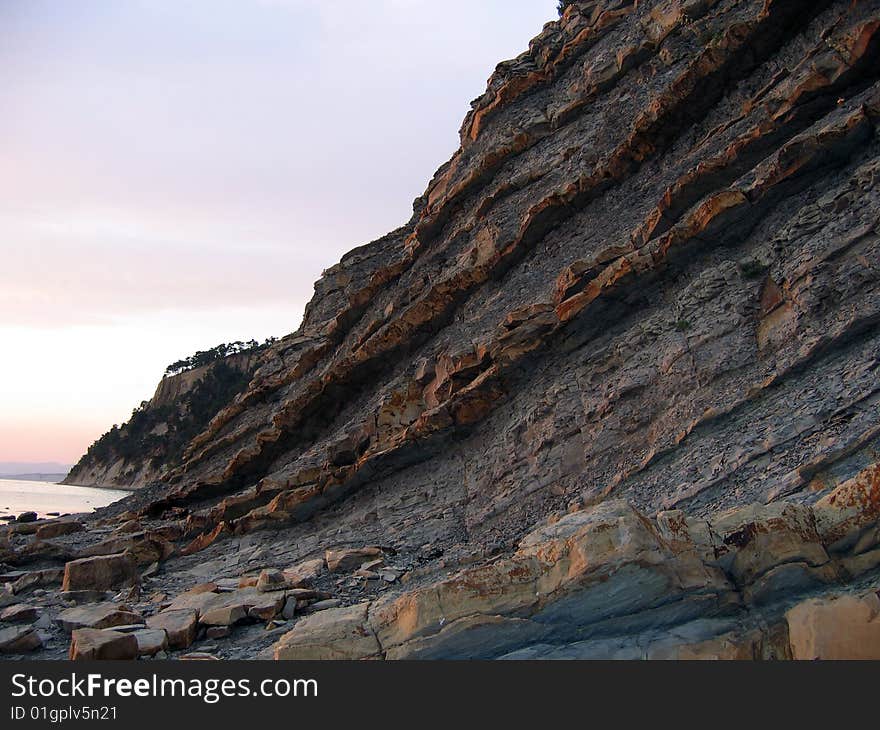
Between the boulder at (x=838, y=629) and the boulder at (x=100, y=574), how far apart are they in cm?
1204

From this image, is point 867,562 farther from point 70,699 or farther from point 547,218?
point 547,218

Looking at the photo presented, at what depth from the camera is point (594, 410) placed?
12.7m

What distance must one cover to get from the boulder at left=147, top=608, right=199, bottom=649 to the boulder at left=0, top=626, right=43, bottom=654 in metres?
1.47

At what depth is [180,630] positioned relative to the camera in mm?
8078

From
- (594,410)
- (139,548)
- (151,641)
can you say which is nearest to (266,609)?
(151,641)

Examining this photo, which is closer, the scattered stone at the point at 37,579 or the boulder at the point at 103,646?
the boulder at the point at 103,646

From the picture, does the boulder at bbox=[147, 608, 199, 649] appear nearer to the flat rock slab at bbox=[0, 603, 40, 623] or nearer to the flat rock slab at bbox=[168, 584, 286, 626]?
the flat rock slab at bbox=[168, 584, 286, 626]

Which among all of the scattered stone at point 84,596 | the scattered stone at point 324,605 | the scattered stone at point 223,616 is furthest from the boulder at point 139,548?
the scattered stone at point 324,605

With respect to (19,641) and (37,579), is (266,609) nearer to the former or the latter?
(19,641)

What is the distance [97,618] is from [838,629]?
9489mm

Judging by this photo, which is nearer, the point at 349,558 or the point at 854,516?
the point at 854,516

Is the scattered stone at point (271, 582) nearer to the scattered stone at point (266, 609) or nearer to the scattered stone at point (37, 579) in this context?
the scattered stone at point (266, 609)

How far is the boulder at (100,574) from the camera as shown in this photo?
1193 centimetres

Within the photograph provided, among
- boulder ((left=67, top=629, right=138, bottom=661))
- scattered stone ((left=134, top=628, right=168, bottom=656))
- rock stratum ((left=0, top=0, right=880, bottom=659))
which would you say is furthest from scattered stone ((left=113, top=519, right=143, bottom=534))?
boulder ((left=67, top=629, right=138, bottom=661))
